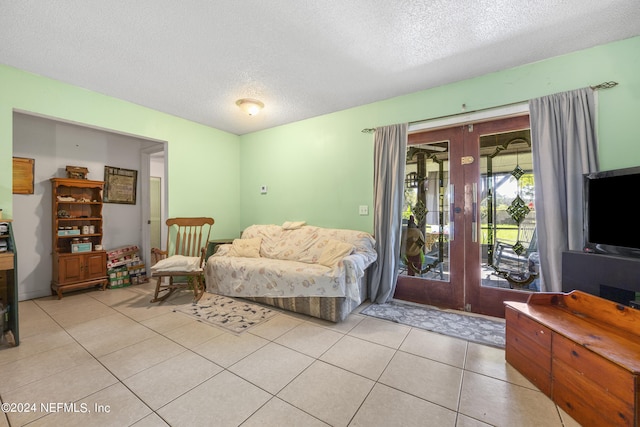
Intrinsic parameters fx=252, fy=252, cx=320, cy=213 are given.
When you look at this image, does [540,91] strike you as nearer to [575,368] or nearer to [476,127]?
[476,127]

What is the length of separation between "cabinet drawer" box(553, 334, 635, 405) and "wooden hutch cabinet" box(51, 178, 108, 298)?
494 cm

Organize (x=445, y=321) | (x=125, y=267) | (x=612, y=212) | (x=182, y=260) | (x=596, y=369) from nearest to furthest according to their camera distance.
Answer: (x=596, y=369) < (x=612, y=212) < (x=445, y=321) < (x=182, y=260) < (x=125, y=267)

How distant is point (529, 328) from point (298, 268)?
6.58 ft

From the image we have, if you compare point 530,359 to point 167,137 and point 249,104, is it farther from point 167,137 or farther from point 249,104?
point 167,137

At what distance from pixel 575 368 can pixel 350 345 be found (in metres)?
1.39

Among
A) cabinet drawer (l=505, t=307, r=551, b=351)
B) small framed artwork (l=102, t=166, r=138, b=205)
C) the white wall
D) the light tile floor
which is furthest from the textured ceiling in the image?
the light tile floor

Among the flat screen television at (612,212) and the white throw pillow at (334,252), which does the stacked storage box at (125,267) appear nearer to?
the white throw pillow at (334,252)

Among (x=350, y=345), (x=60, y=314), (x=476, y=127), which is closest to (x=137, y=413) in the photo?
(x=350, y=345)

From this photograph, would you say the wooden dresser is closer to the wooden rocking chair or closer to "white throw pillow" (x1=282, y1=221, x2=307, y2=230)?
"white throw pillow" (x1=282, y1=221, x2=307, y2=230)

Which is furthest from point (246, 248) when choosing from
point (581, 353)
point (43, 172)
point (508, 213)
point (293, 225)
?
point (581, 353)

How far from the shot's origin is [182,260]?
10.1 feet

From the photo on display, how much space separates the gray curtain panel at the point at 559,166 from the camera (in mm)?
2186

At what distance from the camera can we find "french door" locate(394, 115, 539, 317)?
8.52ft

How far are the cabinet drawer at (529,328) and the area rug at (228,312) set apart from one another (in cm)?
213
